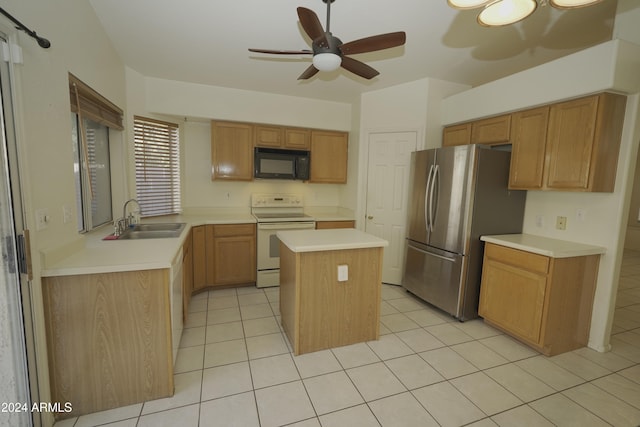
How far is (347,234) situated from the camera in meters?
2.54

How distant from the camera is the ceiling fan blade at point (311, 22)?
5.08 ft

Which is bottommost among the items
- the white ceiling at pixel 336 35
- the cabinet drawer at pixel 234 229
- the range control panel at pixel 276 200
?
the cabinet drawer at pixel 234 229

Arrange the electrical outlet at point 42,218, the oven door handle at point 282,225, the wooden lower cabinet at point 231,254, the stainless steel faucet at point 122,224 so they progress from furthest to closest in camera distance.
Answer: the oven door handle at point 282,225 < the wooden lower cabinet at point 231,254 < the stainless steel faucet at point 122,224 < the electrical outlet at point 42,218

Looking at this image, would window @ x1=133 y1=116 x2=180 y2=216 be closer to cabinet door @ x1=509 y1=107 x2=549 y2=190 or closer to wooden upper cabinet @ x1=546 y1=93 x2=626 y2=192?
cabinet door @ x1=509 y1=107 x2=549 y2=190

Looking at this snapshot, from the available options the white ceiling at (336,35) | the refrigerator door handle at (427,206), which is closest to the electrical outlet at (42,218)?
the white ceiling at (336,35)

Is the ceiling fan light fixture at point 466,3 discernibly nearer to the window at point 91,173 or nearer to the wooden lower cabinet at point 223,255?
the window at point 91,173

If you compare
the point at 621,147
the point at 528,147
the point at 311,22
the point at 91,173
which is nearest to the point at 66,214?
the point at 91,173

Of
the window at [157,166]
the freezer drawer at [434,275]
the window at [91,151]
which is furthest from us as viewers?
the window at [157,166]

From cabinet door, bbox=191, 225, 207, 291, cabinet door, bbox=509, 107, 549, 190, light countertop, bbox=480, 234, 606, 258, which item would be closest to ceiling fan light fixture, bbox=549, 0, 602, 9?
cabinet door, bbox=509, 107, 549, 190

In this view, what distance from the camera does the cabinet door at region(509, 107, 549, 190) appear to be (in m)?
2.44

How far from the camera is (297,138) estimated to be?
13.0 ft

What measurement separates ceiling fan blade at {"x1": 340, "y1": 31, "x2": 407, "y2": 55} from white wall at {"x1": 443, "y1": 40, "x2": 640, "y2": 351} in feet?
4.90

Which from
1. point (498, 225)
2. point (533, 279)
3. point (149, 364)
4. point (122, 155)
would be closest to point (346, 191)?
point (498, 225)

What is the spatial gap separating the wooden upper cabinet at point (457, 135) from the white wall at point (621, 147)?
0.43 meters
